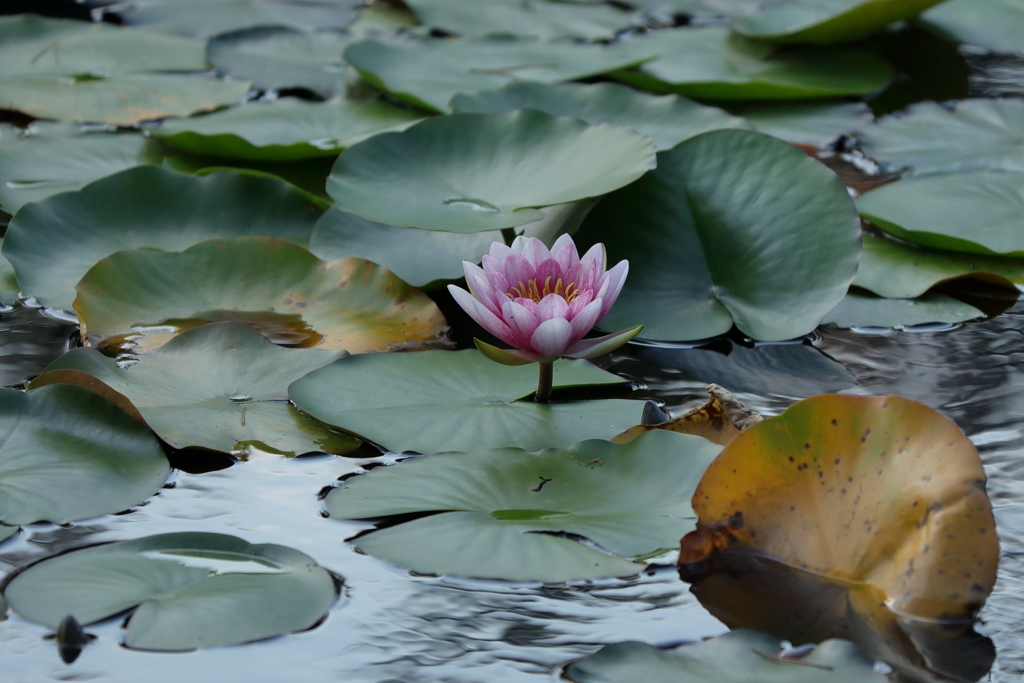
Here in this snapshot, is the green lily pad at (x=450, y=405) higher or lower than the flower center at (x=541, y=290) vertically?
lower

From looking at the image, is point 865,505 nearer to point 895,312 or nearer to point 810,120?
point 895,312

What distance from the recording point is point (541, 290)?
1.29m

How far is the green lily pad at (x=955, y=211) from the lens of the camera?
5.85 feet

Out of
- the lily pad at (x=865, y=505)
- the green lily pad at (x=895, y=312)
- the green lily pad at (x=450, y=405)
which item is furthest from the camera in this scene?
the green lily pad at (x=895, y=312)

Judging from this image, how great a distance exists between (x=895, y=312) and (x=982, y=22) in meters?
1.92

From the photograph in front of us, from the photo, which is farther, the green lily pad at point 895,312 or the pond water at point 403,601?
the green lily pad at point 895,312

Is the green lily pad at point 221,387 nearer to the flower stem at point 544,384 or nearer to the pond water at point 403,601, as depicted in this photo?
the pond water at point 403,601

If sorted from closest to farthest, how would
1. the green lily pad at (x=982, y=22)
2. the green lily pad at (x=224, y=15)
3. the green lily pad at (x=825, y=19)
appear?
1. the green lily pad at (x=825, y=19)
2. the green lily pad at (x=982, y=22)
3. the green lily pad at (x=224, y=15)

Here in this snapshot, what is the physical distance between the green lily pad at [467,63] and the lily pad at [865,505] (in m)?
1.43

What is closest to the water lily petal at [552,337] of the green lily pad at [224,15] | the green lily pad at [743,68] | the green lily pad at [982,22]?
the green lily pad at [743,68]

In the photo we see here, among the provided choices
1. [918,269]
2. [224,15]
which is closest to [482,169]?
[918,269]

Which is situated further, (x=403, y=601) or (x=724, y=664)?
(x=403, y=601)

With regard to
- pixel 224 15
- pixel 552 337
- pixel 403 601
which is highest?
pixel 224 15

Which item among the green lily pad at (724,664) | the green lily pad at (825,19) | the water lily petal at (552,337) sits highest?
the green lily pad at (825,19)
